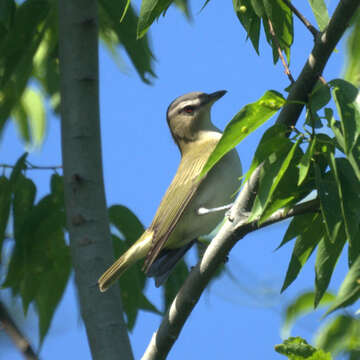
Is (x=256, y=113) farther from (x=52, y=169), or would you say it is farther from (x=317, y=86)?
(x=52, y=169)

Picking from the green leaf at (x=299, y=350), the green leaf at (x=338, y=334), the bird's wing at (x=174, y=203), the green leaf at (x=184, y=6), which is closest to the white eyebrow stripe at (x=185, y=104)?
the bird's wing at (x=174, y=203)

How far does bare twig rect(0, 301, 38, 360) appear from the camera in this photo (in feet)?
12.8

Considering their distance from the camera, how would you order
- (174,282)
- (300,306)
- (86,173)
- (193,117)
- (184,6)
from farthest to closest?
(193,117)
(184,6)
(174,282)
(86,173)
(300,306)

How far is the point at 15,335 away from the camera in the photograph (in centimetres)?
398

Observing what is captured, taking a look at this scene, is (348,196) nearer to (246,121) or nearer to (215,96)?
(246,121)

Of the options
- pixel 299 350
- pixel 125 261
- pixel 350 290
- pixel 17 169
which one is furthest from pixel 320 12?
pixel 17 169

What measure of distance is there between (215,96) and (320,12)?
364 centimetres

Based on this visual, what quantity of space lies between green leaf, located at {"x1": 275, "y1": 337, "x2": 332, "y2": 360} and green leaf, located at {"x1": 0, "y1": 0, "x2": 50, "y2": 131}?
2.60 metres

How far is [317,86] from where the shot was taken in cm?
253

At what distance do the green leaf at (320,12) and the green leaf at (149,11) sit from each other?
59 cm

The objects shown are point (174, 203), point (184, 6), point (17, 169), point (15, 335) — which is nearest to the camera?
point (15, 335)

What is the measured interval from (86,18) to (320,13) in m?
1.90

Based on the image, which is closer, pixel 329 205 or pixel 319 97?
pixel 329 205

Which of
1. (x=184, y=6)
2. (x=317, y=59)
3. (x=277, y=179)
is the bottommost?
(x=277, y=179)
